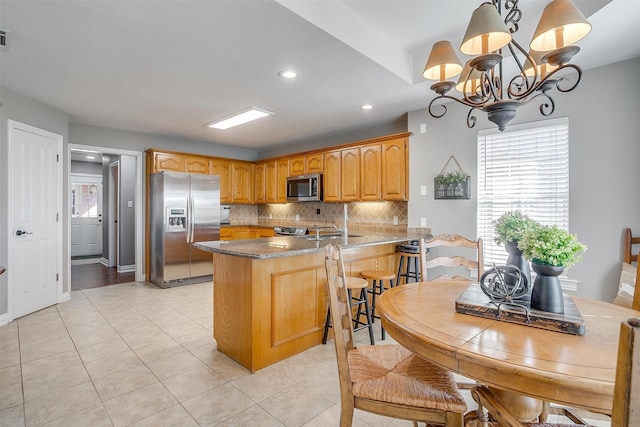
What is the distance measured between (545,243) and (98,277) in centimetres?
674

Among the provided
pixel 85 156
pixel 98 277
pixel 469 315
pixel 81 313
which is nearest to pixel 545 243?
pixel 469 315

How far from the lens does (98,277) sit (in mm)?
5746

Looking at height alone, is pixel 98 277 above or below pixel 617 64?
below

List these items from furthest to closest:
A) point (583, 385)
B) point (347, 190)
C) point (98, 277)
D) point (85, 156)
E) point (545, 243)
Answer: point (85, 156) < point (98, 277) < point (347, 190) < point (545, 243) < point (583, 385)

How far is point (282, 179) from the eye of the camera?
6.22 m

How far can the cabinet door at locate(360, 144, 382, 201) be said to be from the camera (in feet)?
15.2

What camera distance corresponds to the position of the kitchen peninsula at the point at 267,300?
243 cm

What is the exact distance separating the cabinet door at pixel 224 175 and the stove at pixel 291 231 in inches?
51.4

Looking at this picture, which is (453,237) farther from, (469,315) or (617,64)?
(617,64)

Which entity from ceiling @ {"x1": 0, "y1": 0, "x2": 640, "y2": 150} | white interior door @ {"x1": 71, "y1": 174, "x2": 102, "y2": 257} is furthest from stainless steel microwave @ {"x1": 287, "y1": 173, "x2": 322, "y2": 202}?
white interior door @ {"x1": 71, "y1": 174, "x2": 102, "y2": 257}

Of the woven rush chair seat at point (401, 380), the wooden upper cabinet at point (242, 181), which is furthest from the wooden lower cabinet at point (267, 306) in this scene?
the wooden upper cabinet at point (242, 181)

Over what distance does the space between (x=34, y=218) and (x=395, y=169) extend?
182 inches

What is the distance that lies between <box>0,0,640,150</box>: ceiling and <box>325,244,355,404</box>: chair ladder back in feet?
5.68

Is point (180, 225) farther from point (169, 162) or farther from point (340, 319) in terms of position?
point (340, 319)
